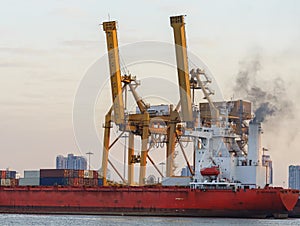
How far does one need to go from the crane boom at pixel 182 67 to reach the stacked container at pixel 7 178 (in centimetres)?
1925

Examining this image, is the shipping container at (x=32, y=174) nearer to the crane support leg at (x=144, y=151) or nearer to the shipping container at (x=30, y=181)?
the shipping container at (x=30, y=181)

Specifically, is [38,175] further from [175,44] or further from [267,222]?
[267,222]

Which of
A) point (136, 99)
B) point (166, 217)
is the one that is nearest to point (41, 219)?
point (166, 217)

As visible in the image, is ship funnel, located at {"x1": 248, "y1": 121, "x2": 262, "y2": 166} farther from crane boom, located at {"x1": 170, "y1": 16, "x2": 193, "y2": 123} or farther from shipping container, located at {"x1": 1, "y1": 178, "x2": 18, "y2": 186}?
shipping container, located at {"x1": 1, "y1": 178, "x2": 18, "y2": 186}

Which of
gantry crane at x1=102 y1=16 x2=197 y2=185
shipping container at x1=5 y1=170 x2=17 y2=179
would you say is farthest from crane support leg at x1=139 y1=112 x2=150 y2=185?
shipping container at x1=5 y1=170 x2=17 y2=179

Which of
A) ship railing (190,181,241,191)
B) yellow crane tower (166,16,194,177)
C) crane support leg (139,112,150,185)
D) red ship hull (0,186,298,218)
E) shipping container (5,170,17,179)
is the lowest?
red ship hull (0,186,298,218)

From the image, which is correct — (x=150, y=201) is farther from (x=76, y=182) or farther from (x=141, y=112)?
(x=76, y=182)

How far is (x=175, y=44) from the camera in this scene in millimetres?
75625

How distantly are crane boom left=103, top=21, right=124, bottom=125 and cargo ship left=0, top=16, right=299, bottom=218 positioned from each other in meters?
0.08

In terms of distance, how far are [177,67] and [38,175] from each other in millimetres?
17328

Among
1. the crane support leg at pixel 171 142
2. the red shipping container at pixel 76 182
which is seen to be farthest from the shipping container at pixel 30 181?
the crane support leg at pixel 171 142

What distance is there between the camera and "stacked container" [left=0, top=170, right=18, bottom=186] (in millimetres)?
84125

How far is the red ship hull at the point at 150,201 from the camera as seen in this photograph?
222ft

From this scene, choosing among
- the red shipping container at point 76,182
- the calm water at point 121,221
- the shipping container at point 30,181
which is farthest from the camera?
the shipping container at point 30,181
